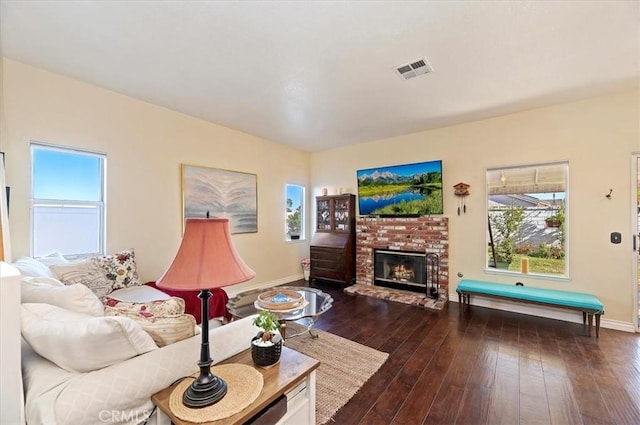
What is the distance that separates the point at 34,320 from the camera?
1.14m

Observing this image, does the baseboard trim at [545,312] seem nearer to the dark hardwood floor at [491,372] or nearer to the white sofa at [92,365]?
the dark hardwood floor at [491,372]

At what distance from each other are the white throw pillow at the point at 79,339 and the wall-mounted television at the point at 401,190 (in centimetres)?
425

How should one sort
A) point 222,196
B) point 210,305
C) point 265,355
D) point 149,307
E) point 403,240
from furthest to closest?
point 403,240, point 222,196, point 210,305, point 149,307, point 265,355

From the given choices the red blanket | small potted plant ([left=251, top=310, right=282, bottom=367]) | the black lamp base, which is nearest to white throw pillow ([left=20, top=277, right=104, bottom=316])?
the black lamp base

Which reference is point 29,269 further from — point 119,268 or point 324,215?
point 324,215

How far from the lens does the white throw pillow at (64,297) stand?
135 centimetres

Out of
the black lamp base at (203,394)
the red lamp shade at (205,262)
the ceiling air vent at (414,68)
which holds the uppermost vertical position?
the ceiling air vent at (414,68)

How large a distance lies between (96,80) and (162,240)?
1.99 m

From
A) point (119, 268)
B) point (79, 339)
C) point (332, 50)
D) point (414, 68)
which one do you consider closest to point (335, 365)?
point (79, 339)

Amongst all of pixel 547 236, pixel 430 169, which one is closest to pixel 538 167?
pixel 547 236

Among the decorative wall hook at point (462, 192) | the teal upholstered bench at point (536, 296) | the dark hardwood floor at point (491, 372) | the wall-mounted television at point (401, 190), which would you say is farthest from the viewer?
the wall-mounted television at point (401, 190)

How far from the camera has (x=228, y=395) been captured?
3.66ft

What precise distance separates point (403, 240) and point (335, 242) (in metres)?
1.29

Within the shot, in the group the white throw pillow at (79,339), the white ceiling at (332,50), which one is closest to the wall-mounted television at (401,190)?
the white ceiling at (332,50)
